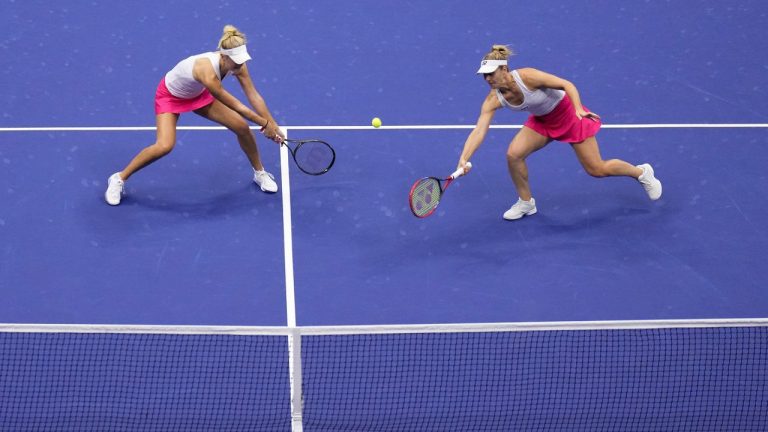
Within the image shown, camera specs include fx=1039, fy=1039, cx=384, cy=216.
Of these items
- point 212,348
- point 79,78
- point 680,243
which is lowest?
point 212,348

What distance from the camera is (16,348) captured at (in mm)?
7238

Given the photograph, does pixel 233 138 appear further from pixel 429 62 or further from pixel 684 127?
pixel 684 127

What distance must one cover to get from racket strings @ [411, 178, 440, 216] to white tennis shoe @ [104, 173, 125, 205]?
2515 mm

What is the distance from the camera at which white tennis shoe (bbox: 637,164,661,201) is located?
8805 millimetres

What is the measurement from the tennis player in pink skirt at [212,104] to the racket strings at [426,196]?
1.16 meters

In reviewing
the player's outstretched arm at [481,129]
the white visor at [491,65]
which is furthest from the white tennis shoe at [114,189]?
the white visor at [491,65]

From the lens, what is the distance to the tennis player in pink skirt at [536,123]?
7.85 metres

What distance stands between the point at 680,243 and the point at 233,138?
4.04m

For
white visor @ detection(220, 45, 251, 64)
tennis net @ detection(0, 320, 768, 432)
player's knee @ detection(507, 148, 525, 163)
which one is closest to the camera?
tennis net @ detection(0, 320, 768, 432)

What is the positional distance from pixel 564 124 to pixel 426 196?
1.25 metres

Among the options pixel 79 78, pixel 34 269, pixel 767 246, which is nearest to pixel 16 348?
pixel 34 269

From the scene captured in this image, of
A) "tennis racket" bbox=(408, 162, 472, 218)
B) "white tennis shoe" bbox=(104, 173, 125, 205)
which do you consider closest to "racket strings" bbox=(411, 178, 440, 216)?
"tennis racket" bbox=(408, 162, 472, 218)

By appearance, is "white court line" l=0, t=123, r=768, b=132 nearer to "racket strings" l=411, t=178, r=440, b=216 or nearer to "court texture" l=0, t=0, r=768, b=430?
"court texture" l=0, t=0, r=768, b=430

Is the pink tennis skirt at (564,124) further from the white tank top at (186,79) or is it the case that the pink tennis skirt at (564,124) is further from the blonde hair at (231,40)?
the white tank top at (186,79)
